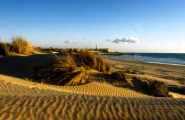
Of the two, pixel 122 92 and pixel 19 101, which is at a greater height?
pixel 19 101

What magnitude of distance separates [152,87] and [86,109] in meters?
6.66

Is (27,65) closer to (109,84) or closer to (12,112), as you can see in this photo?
(109,84)

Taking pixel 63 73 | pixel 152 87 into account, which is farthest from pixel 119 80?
pixel 63 73

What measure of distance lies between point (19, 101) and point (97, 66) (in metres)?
9.83

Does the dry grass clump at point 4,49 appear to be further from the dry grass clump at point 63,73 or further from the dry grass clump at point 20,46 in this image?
the dry grass clump at point 63,73

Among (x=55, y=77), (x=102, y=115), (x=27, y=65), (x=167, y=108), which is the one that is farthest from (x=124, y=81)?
(x=102, y=115)

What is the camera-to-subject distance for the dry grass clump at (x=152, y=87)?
39.3 ft

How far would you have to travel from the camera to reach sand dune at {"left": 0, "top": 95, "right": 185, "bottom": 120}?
585 centimetres

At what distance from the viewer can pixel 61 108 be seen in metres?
6.34

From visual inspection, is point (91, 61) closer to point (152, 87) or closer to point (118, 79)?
point (118, 79)

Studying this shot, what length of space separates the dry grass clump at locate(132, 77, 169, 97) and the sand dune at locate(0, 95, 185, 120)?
15.1 ft

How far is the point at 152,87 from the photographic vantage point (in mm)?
12477

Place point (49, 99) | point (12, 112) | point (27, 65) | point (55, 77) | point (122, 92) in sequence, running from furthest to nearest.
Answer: point (27, 65)
point (55, 77)
point (122, 92)
point (49, 99)
point (12, 112)

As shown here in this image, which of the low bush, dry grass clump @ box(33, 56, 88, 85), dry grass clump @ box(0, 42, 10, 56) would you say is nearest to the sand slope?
dry grass clump @ box(33, 56, 88, 85)
